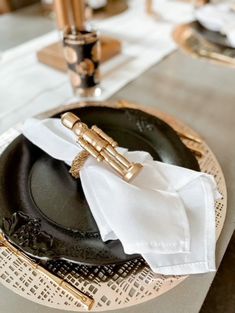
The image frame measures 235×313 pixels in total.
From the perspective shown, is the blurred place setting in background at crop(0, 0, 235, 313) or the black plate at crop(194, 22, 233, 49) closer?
the blurred place setting in background at crop(0, 0, 235, 313)

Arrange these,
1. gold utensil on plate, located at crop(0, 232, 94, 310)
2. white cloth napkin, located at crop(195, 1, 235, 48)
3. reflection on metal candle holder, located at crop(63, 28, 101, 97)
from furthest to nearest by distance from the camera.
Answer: white cloth napkin, located at crop(195, 1, 235, 48), reflection on metal candle holder, located at crop(63, 28, 101, 97), gold utensil on plate, located at crop(0, 232, 94, 310)

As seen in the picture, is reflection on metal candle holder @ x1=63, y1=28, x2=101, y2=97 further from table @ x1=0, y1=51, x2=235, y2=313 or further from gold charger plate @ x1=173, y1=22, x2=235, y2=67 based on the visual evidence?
gold charger plate @ x1=173, y1=22, x2=235, y2=67

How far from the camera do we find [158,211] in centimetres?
34

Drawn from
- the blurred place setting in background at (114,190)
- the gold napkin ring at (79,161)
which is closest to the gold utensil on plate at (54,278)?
the blurred place setting in background at (114,190)

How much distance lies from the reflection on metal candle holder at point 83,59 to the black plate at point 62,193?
130mm

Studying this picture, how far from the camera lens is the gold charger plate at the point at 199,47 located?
726mm

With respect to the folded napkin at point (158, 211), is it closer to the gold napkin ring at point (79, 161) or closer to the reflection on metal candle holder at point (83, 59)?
the gold napkin ring at point (79, 161)

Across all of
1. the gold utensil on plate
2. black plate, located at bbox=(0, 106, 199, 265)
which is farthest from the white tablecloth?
the gold utensil on plate

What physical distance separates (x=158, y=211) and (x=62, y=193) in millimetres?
116

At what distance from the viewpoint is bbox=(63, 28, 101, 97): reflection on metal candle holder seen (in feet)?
1.84

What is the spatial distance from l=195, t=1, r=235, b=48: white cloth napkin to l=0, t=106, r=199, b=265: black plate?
38cm

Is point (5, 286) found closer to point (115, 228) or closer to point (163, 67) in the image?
point (115, 228)

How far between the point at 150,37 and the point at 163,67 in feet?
0.55

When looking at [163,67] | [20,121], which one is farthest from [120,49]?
[20,121]
